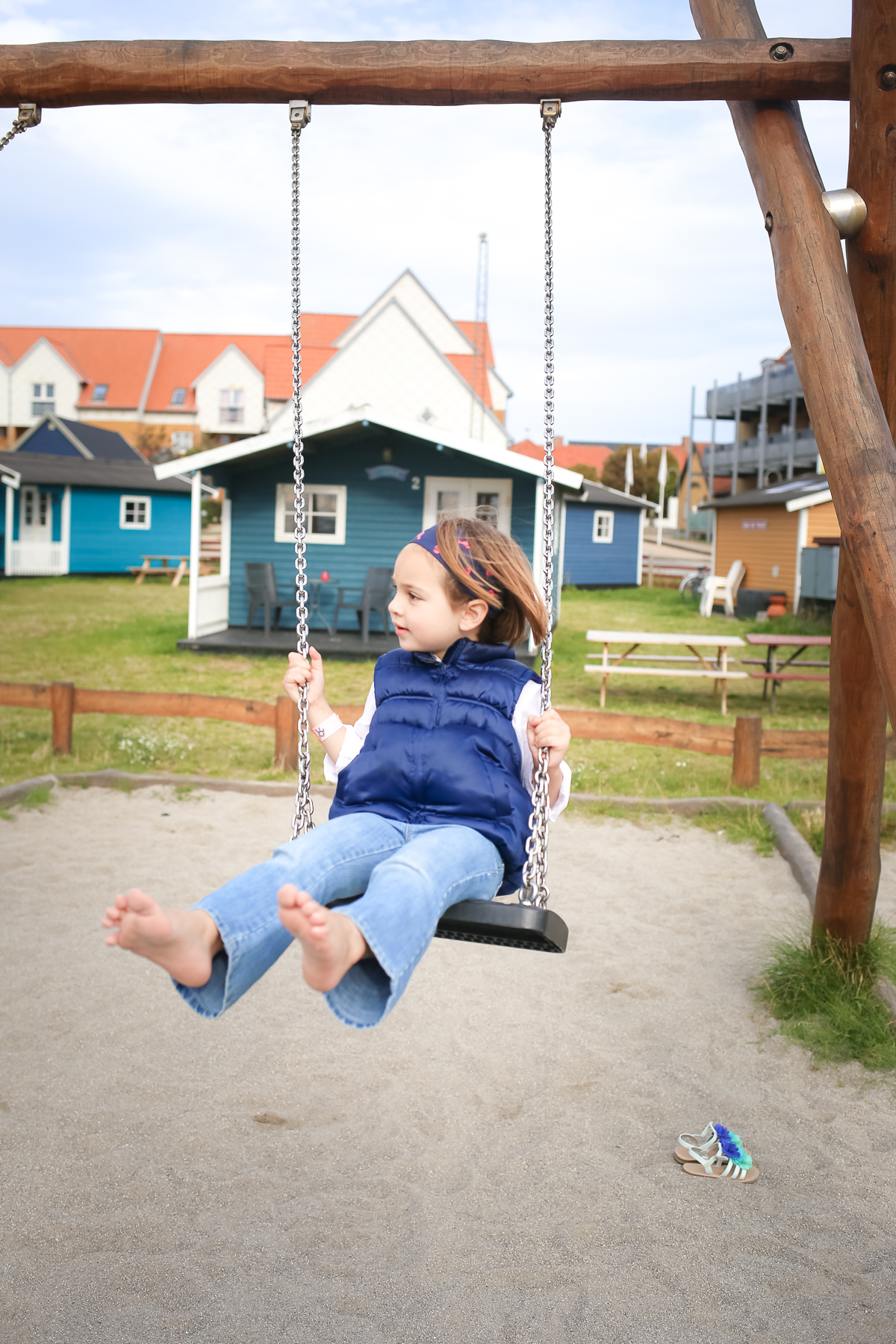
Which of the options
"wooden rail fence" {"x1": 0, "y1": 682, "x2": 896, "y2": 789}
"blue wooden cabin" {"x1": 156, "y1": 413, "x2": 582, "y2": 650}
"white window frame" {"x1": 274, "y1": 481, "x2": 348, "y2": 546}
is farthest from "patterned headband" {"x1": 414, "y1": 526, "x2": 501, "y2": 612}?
"white window frame" {"x1": 274, "y1": 481, "x2": 348, "y2": 546}

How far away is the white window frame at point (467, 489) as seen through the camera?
637 inches

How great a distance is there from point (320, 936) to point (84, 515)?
2581 centimetres

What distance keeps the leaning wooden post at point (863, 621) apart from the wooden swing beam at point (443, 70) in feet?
0.38

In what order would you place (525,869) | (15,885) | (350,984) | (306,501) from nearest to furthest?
1. (350,984)
2. (525,869)
3. (15,885)
4. (306,501)

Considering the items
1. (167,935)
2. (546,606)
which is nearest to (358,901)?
(167,935)

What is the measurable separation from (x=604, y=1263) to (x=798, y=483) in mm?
22205

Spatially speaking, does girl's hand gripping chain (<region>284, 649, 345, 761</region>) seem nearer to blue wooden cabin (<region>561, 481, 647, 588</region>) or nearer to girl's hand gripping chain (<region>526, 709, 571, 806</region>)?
girl's hand gripping chain (<region>526, 709, 571, 806</region>)

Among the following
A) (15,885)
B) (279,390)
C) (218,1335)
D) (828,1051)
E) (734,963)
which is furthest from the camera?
(279,390)

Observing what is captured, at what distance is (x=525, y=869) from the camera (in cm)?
252

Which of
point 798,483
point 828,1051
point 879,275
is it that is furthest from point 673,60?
point 798,483

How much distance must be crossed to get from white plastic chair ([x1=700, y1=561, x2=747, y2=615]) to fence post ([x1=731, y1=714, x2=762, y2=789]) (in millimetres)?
15008

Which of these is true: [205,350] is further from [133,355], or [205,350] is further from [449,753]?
[449,753]

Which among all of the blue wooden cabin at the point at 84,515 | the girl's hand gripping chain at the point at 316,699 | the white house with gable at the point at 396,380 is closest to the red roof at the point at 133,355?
the white house with gable at the point at 396,380

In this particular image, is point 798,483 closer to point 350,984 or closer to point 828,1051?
point 828,1051
